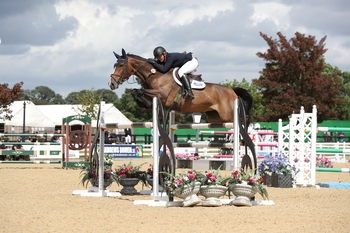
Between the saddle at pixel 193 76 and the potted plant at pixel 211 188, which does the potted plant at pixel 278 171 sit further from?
the potted plant at pixel 211 188

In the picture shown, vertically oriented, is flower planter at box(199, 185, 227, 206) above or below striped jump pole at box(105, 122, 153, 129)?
below

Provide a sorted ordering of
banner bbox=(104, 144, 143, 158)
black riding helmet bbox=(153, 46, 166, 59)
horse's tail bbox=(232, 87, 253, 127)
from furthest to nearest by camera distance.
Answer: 1. banner bbox=(104, 144, 143, 158)
2. horse's tail bbox=(232, 87, 253, 127)
3. black riding helmet bbox=(153, 46, 166, 59)

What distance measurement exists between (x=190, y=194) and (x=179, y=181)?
0.70ft


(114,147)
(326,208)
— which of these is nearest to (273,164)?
(326,208)

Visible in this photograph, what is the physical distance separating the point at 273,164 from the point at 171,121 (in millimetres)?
2569

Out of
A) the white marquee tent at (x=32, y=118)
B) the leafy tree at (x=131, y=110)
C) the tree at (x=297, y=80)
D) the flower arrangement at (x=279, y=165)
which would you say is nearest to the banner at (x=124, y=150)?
the tree at (x=297, y=80)

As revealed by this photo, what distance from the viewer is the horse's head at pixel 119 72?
31.4 ft

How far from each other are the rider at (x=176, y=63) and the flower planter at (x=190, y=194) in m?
2.74

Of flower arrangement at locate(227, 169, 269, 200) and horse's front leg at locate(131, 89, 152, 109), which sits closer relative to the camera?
flower arrangement at locate(227, 169, 269, 200)

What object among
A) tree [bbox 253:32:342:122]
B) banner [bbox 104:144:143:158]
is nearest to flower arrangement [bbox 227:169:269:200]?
banner [bbox 104:144:143:158]

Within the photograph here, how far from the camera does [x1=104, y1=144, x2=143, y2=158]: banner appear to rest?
22453 millimetres

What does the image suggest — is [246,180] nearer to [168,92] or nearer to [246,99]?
[168,92]

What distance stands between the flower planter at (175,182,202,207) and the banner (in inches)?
594

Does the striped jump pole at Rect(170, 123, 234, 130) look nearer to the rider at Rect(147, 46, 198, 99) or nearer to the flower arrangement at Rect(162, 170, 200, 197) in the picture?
the flower arrangement at Rect(162, 170, 200, 197)
